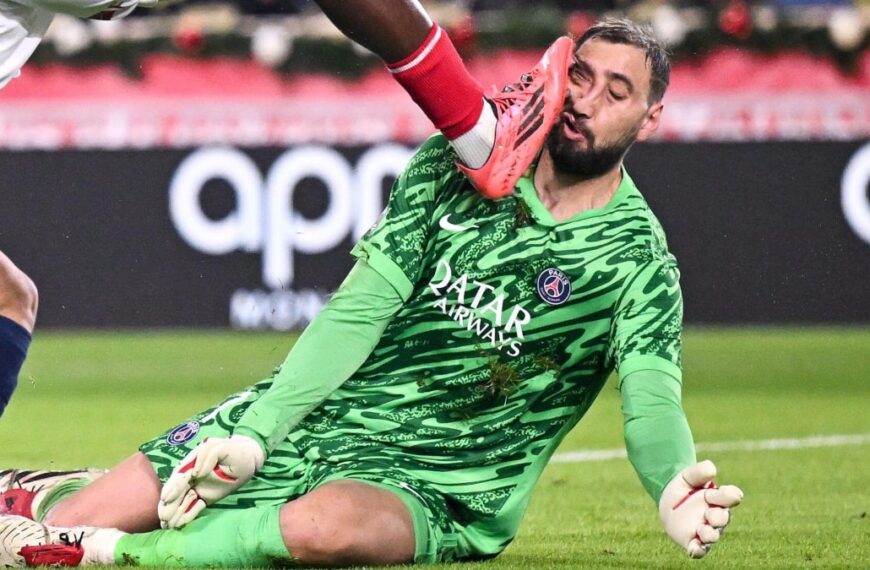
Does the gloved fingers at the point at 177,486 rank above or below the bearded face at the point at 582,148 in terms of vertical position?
below

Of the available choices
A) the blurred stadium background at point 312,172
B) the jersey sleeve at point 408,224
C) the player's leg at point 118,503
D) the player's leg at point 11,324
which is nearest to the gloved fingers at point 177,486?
the player's leg at point 118,503

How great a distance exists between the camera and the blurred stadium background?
11508 mm

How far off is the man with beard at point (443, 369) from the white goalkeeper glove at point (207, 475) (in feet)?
0.36

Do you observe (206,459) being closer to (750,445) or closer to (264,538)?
(264,538)

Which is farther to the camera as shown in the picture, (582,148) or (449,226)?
(449,226)

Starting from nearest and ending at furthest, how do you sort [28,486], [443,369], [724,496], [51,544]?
[724,496] < [51,544] < [443,369] < [28,486]

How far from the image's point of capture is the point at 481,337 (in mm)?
4293

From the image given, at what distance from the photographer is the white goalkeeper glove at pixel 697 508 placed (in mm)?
3527

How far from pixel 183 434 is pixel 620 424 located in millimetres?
4445

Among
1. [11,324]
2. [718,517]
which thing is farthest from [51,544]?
[718,517]

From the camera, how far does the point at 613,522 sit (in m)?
5.43

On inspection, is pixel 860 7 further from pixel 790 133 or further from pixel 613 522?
pixel 613 522

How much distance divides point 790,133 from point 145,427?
5.53 metres

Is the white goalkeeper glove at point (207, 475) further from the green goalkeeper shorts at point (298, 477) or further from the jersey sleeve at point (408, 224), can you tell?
the jersey sleeve at point (408, 224)
